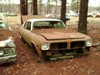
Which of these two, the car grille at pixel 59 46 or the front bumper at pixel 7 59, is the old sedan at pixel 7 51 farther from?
the car grille at pixel 59 46

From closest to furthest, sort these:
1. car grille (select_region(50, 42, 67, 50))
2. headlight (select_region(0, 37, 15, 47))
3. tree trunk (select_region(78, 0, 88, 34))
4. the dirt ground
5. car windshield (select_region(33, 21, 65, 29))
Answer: the dirt ground
headlight (select_region(0, 37, 15, 47))
car grille (select_region(50, 42, 67, 50))
car windshield (select_region(33, 21, 65, 29))
tree trunk (select_region(78, 0, 88, 34))

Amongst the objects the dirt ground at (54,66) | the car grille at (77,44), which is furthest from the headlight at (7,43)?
the car grille at (77,44)

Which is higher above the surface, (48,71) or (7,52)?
(7,52)

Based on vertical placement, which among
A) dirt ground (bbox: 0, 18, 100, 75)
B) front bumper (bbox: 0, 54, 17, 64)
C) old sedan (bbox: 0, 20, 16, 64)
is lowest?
dirt ground (bbox: 0, 18, 100, 75)

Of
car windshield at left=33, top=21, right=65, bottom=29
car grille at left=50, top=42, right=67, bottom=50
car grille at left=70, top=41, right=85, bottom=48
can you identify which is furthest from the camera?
car windshield at left=33, top=21, right=65, bottom=29

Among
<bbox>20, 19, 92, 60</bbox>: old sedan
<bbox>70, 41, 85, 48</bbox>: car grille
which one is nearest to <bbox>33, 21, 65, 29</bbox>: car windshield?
<bbox>20, 19, 92, 60</bbox>: old sedan

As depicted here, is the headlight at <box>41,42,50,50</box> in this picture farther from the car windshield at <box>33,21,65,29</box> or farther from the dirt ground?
the car windshield at <box>33,21,65,29</box>

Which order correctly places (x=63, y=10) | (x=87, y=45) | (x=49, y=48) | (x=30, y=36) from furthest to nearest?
1. (x=63, y=10)
2. (x=30, y=36)
3. (x=87, y=45)
4. (x=49, y=48)

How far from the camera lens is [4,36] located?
7020 millimetres

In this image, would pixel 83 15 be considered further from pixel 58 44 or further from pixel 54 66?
pixel 54 66

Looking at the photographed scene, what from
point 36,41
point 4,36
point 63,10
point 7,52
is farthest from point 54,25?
point 63,10

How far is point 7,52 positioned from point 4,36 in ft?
3.15

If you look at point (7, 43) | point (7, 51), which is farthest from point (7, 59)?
point (7, 43)

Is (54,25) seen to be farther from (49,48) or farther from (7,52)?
(7,52)
